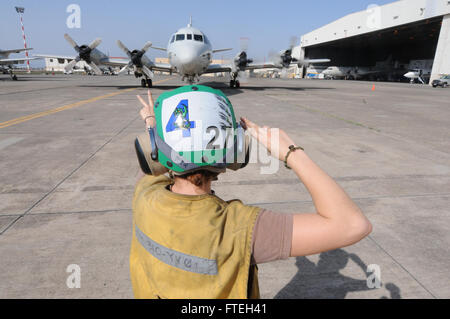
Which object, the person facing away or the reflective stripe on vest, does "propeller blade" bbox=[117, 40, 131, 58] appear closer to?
the person facing away

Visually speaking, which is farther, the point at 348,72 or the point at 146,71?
the point at 348,72

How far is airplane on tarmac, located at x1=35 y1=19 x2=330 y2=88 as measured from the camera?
→ 16547 millimetres

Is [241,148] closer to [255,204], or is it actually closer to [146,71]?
[255,204]

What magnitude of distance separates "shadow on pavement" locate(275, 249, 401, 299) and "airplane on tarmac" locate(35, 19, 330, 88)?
15.6 m

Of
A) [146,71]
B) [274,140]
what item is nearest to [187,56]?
[146,71]

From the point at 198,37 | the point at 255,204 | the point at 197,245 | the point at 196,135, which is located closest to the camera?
the point at 197,245

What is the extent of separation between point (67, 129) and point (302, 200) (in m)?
7.26

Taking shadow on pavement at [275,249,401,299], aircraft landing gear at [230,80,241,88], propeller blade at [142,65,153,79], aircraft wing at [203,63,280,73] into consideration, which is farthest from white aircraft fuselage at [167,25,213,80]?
shadow on pavement at [275,249,401,299]

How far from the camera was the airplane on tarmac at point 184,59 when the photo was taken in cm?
1655

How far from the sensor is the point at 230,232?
101 centimetres

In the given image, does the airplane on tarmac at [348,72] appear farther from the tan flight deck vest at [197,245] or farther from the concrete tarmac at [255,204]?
the tan flight deck vest at [197,245]

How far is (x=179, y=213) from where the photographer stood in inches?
39.4

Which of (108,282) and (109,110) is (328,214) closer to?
(108,282)

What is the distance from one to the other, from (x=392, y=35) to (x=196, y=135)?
2451 inches
